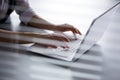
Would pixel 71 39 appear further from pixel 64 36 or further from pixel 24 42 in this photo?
pixel 24 42

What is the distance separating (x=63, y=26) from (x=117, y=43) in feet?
→ 0.84

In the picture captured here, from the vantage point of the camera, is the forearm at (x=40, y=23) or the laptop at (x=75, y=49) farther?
the forearm at (x=40, y=23)

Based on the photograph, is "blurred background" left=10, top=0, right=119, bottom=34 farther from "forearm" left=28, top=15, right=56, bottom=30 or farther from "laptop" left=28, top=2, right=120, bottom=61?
"laptop" left=28, top=2, right=120, bottom=61

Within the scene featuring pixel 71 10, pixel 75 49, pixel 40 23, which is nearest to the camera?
pixel 75 49

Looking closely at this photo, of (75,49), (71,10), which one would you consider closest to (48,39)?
(75,49)

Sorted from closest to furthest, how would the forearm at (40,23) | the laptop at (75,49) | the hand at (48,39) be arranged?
the laptop at (75,49) → the hand at (48,39) → the forearm at (40,23)

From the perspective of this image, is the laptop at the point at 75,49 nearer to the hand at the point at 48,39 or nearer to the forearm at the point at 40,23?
the hand at the point at 48,39

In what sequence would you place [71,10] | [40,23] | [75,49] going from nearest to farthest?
[75,49] < [40,23] < [71,10]

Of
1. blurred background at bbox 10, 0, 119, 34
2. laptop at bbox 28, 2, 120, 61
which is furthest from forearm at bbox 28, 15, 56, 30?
laptop at bbox 28, 2, 120, 61

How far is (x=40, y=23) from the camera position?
127 cm

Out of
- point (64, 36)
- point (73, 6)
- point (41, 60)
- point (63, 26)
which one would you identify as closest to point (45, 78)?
point (41, 60)

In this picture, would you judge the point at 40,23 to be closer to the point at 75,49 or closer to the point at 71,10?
the point at 71,10

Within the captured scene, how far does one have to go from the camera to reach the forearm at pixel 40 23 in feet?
4.02

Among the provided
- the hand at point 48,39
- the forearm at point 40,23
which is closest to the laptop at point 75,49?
the hand at point 48,39
